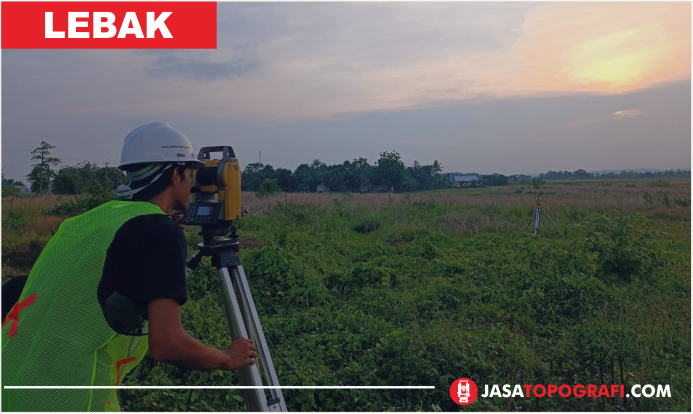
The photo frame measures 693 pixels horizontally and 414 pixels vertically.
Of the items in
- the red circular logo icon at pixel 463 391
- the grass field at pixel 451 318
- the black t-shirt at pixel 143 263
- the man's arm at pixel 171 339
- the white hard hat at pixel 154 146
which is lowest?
the red circular logo icon at pixel 463 391

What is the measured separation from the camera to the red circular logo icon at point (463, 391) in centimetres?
312

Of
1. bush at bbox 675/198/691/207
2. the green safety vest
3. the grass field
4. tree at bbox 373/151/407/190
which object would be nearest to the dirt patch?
the grass field

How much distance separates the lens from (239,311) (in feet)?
6.86

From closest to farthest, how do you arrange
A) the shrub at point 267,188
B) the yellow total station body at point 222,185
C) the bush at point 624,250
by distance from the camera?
the yellow total station body at point 222,185 < the bush at point 624,250 < the shrub at point 267,188

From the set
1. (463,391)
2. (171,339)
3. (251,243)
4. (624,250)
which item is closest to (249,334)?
(171,339)

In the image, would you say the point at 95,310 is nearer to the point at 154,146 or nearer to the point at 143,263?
the point at 143,263

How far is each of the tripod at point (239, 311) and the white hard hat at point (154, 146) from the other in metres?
0.58

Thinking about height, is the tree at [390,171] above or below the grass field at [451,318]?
above

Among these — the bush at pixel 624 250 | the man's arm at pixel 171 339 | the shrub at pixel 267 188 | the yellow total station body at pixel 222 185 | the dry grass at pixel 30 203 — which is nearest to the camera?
the man's arm at pixel 171 339

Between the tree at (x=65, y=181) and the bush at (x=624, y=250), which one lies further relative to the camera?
the tree at (x=65, y=181)

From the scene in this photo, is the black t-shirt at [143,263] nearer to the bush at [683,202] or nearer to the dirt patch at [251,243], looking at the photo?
the dirt patch at [251,243]

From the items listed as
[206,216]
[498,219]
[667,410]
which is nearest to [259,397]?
[206,216]

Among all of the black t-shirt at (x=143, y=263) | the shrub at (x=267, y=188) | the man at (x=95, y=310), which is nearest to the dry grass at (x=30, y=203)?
the shrub at (x=267, y=188)

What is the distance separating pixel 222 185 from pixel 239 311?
63 cm
